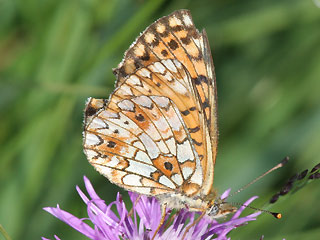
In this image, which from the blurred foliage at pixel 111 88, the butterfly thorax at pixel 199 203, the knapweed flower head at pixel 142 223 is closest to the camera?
the knapweed flower head at pixel 142 223

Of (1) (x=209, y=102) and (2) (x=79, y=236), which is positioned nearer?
(1) (x=209, y=102)

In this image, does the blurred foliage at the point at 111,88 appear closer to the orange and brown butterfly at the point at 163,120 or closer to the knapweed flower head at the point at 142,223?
the knapweed flower head at the point at 142,223

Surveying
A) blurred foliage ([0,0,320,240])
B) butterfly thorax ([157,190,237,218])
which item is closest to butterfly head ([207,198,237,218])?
butterfly thorax ([157,190,237,218])

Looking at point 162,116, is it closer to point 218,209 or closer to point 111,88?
point 218,209

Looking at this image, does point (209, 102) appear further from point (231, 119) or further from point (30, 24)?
point (30, 24)

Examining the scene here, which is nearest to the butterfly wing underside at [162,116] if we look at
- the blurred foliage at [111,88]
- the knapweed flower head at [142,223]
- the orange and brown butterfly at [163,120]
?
the orange and brown butterfly at [163,120]

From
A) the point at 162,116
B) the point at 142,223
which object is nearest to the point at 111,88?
the point at 162,116

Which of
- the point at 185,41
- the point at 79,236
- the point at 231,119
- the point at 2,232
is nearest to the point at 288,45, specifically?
the point at 231,119
